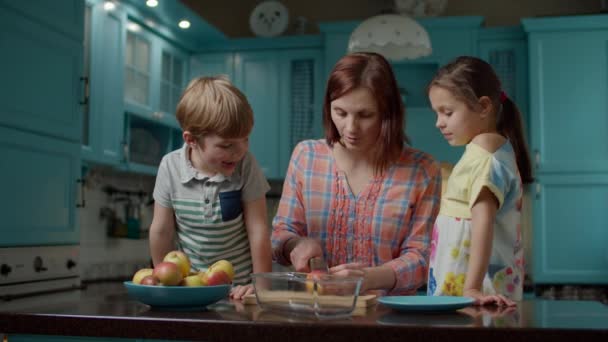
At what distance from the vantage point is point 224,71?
491 centimetres

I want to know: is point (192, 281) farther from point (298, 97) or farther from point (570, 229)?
point (298, 97)

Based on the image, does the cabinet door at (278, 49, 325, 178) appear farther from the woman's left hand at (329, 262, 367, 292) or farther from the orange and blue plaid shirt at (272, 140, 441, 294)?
the woman's left hand at (329, 262, 367, 292)

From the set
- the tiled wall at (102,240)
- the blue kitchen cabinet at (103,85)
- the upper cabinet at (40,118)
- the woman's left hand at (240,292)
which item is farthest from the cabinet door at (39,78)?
the woman's left hand at (240,292)

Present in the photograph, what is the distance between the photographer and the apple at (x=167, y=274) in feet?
3.84

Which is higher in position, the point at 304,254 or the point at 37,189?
the point at 37,189

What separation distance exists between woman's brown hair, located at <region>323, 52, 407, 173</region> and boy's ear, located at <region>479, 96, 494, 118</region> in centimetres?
19

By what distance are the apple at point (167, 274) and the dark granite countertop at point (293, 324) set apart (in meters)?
0.05

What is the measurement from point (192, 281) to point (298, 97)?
142 inches

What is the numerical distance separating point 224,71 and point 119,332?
13.0 feet

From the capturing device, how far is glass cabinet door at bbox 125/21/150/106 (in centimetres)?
400

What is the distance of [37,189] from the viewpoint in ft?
9.26

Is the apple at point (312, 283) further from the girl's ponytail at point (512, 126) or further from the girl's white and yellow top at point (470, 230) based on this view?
the girl's ponytail at point (512, 126)

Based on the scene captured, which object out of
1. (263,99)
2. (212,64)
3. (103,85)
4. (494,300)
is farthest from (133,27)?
(494,300)

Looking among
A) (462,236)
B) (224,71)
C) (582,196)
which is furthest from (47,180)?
(582,196)
